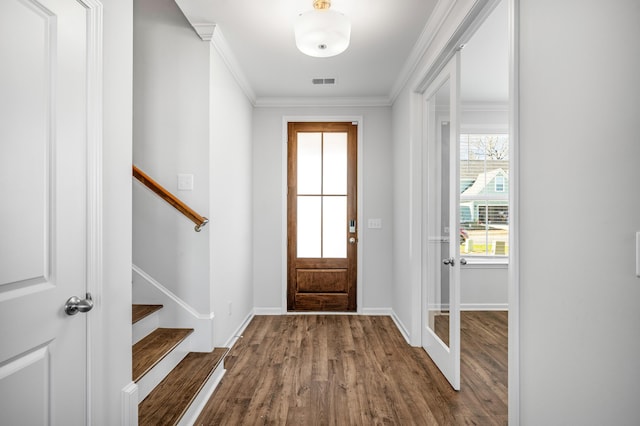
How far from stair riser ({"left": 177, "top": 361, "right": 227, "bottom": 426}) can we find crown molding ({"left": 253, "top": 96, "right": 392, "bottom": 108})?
292cm

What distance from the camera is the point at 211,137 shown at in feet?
8.91

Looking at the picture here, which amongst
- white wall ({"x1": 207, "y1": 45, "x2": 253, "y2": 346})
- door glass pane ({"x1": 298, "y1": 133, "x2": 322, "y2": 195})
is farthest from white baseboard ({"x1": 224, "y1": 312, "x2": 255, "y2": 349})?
door glass pane ({"x1": 298, "y1": 133, "x2": 322, "y2": 195})

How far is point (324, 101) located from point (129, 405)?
356 centimetres

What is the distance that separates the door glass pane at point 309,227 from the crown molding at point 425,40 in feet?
5.25

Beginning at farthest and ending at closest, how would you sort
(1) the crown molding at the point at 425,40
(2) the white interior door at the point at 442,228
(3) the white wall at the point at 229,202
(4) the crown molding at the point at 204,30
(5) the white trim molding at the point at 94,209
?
(3) the white wall at the point at 229,202 → (4) the crown molding at the point at 204,30 → (2) the white interior door at the point at 442,228 → (1) the crown molding at the point at 425,40 → (5) the white trim molding at the point at 94,209

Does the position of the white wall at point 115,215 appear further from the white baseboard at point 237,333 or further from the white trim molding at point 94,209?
the white baseboard at point 237,333

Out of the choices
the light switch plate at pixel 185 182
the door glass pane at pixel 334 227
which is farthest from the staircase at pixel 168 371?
the door glass pane at pixel 334 227

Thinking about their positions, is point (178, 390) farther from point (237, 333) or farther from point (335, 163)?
point (335, 163)

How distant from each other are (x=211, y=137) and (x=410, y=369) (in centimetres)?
235

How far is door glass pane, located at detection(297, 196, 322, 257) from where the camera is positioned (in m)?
4.32

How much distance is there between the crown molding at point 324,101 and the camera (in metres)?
4.23

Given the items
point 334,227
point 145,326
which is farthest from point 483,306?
point 145,326

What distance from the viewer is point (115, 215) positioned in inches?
59.1

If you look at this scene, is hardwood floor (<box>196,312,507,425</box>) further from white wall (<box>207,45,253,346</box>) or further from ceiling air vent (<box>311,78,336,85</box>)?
ceiling air vent (<box>311,78,336,85</box>)
